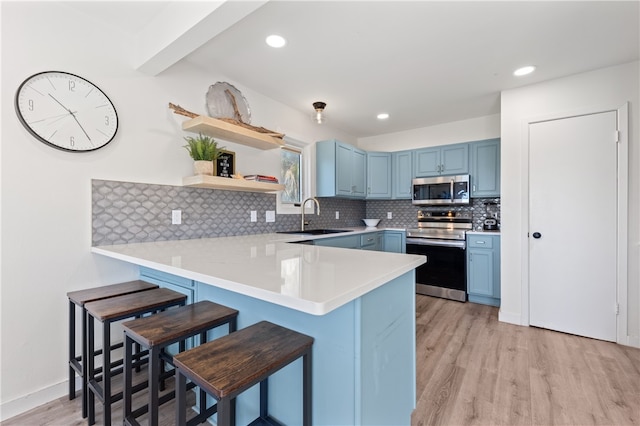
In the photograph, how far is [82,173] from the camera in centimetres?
177

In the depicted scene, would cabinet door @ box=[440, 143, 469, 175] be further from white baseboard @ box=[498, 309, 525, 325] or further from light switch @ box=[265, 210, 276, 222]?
light switch @ box=[265, 210, 276, 222]

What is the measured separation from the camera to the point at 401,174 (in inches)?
171

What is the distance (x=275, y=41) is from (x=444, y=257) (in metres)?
3.05

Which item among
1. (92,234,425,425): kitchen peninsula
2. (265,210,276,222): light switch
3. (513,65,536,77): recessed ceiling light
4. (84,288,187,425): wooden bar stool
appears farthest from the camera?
(265,210,276,222): light switch

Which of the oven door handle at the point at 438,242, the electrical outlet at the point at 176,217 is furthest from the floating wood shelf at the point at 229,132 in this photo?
the oven door handle at the point at 438,242

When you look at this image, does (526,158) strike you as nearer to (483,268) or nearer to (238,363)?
(483,268)

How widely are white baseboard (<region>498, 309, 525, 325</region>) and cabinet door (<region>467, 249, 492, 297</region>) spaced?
423mm

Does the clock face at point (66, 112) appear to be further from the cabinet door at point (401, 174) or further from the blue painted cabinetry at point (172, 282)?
the cabinet door at point (401, 174)

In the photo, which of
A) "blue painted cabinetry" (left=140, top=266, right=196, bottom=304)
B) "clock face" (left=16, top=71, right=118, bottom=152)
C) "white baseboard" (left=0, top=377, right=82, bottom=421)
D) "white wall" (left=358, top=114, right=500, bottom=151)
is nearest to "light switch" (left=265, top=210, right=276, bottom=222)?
"blue painted cabinetry" (left=140, top=266, right=196, bottom=304)

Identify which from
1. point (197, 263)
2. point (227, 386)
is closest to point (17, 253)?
point (197, 263)

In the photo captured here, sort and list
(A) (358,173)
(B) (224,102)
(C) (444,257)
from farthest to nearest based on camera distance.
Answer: (A) (358,173)
(C) (444,257)
(B) (224,102)

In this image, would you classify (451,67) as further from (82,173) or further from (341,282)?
(82,173)

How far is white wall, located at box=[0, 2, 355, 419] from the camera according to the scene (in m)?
1.53

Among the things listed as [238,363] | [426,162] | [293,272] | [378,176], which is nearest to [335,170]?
[378,176]
